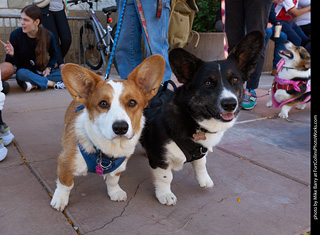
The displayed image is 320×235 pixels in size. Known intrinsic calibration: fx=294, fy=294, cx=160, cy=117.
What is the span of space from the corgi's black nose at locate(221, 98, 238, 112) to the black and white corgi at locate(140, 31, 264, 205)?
43 millimetres

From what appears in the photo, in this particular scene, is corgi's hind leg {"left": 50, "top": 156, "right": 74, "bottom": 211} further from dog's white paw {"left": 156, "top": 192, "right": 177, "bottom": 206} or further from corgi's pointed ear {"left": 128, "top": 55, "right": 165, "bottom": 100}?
corgi's pointed ear {"left": 128, "top": 55, "right": 165, "bottom": 100}

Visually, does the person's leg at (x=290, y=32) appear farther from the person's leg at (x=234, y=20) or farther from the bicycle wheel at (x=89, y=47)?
the bicycle wheel at (x=89, y=47)

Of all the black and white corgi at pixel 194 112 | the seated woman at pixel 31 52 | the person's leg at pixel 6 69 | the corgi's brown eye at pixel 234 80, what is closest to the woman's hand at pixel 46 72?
the seated woman at pixel 31 52

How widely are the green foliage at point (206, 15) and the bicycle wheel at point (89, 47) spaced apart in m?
3.20

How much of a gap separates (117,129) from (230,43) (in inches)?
145

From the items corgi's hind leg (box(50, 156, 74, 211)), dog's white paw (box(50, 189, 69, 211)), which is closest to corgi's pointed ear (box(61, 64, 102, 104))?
corgi's hind leg (box(50, 156, 74, 211))

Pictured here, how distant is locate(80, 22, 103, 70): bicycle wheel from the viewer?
27.7ft

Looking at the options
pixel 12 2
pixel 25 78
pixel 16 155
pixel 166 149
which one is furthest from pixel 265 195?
pixel 12 2

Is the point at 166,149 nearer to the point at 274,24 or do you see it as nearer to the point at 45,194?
the point at 45,194

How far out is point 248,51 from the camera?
2.47 meters

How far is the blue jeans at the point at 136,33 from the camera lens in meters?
3.46

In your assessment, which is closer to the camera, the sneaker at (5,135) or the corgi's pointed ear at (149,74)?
the corgi's pointed ear at (149,74)

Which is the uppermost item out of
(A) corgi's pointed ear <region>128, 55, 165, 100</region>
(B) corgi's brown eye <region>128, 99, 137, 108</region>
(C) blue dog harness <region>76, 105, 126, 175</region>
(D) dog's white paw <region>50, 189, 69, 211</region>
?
(A) corgi's pointed ear <region>128, 55, 165, 100</region>
